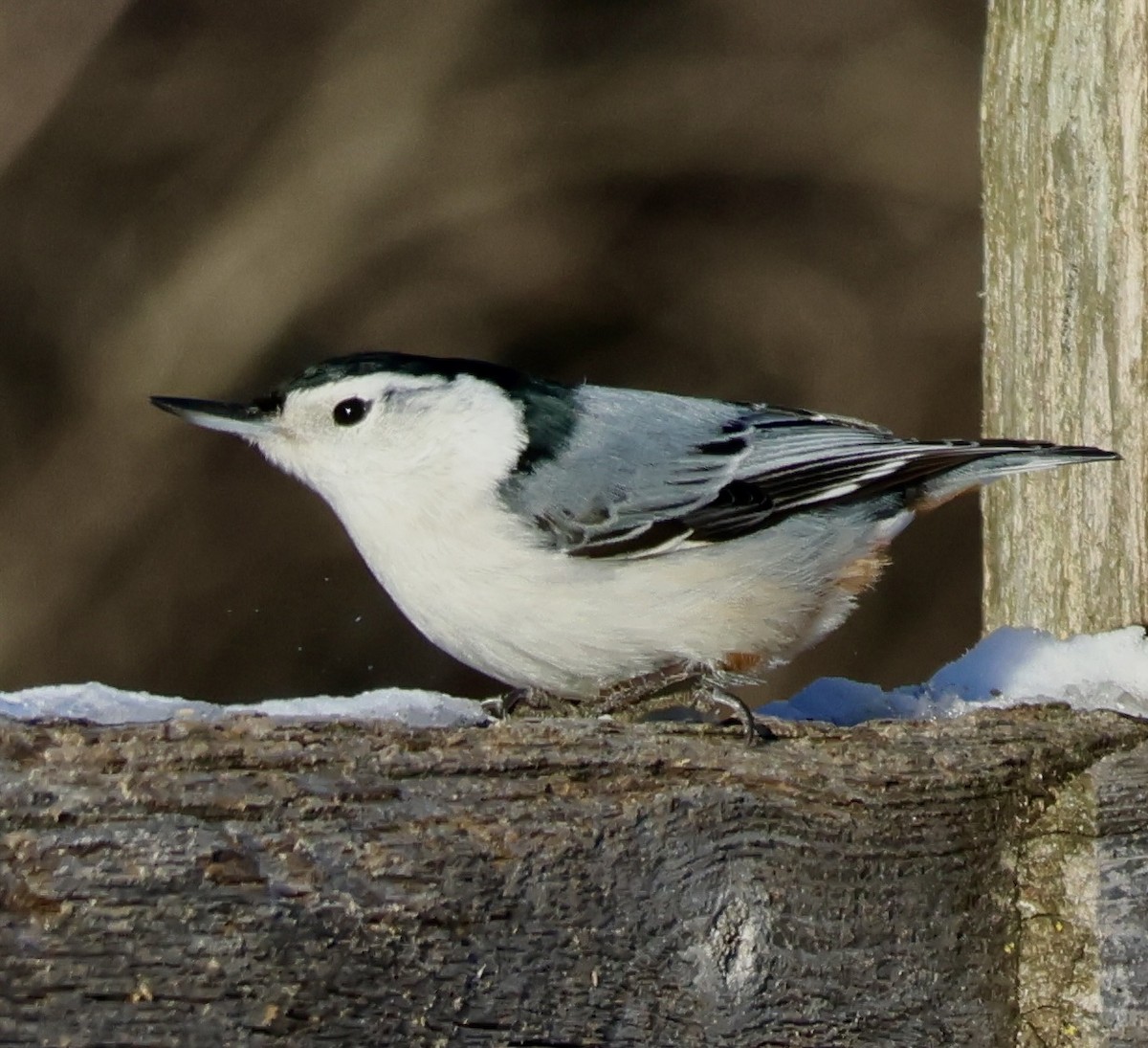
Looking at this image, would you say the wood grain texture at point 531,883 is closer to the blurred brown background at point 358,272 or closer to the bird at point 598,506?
the bird at point 598,506

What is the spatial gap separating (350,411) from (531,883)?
108 centimetres

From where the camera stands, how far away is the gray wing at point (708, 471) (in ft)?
8.17

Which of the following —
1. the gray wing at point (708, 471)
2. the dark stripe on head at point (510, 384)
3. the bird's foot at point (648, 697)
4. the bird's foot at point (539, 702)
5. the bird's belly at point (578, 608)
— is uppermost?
the dark stripe on head at point (510, 384)

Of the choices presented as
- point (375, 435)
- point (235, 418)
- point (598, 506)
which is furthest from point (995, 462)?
point (235, 418)

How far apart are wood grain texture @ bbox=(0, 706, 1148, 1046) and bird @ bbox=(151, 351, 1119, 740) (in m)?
0.48

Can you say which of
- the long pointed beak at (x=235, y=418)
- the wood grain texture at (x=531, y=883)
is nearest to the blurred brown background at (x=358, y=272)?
the long pointed beak at (x=235, y=418)

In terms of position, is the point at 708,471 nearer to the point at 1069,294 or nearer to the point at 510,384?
the point at 510,384

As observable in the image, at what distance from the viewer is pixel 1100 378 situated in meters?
2.33

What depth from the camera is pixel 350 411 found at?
263 cm

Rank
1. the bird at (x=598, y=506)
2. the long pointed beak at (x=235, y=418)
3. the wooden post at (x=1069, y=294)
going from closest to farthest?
1. the wooden post at (x=1069, y=294)
2. the bird at (x=598, y=506)
3. the long pointed beak at (x=235, y=418)

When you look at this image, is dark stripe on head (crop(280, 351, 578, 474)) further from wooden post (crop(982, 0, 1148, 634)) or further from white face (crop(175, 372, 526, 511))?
wooden post (crop(982, 0, 1148, 634))

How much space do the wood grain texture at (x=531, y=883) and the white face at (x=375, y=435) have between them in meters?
0.82

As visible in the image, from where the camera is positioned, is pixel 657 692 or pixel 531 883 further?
pixel 657 692

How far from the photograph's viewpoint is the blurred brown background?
3869 mm
